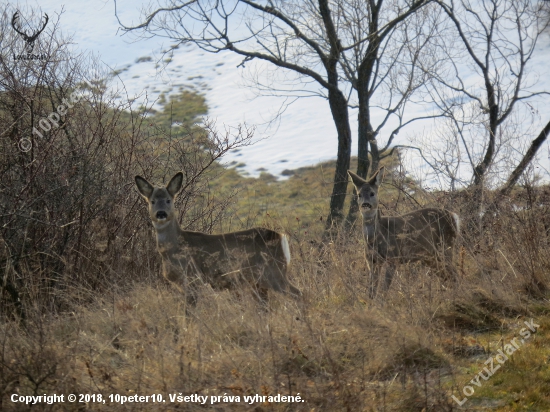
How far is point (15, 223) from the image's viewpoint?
7215 millimetres

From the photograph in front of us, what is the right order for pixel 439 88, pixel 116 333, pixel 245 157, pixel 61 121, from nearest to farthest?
1. pixel 116 333
2. pixel 61 121
3. pixel 439 88
4. pixel 245 157

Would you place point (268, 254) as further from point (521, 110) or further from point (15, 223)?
point (521, 110)

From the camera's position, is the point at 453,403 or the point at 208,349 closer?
the point at 453,403

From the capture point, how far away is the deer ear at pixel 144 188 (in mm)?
7875

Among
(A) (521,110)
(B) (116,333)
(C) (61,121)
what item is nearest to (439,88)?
(A) (521,110)

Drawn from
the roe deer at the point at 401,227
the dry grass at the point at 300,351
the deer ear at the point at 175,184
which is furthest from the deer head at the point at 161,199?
the roe deer at the point at 401,227

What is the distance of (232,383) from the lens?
14.4 ft

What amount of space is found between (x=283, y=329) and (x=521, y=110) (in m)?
18.2

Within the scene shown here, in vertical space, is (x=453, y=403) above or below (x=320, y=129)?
below

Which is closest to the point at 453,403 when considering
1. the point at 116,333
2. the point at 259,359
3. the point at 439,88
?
the point at 259,359

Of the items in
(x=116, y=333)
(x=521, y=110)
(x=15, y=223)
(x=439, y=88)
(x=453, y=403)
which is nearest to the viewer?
(x=453, y=403)

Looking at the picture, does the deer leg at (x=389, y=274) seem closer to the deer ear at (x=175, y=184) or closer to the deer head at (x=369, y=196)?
the deer head at (x=369, y=196)

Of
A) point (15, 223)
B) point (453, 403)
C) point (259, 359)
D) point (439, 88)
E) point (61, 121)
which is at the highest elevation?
point (439, 88)

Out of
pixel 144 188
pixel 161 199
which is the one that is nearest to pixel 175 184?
pixel 161 199
